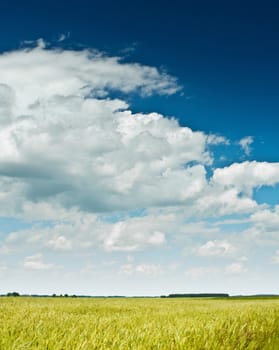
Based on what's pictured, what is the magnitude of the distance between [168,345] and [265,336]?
392 cm

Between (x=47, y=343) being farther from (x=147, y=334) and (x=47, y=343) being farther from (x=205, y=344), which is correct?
(x=205, y=344)

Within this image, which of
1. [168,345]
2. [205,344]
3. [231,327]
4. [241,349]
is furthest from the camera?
[231,327]

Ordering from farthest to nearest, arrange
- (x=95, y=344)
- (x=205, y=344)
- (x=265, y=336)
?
(x=265, y=336), (x=205, y=344), (x=95, y=344)

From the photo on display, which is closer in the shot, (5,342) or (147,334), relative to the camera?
(5,342)

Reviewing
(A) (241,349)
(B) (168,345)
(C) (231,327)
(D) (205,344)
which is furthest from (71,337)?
(C) (231,327)

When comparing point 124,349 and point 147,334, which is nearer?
point 124,349

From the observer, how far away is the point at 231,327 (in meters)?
9.07

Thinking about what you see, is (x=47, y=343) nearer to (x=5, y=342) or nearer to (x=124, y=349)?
(x=5, y=342)

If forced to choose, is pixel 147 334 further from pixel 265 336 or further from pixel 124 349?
pixel 265 336

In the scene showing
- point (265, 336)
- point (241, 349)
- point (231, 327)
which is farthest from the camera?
point (265, 336)

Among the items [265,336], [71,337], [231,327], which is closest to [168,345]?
[71,337]

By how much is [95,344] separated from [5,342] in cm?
109

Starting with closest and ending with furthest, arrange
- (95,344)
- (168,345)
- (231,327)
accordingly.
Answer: (95,344) → (168,345) → (231,327)

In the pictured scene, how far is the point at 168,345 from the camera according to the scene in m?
6.55
